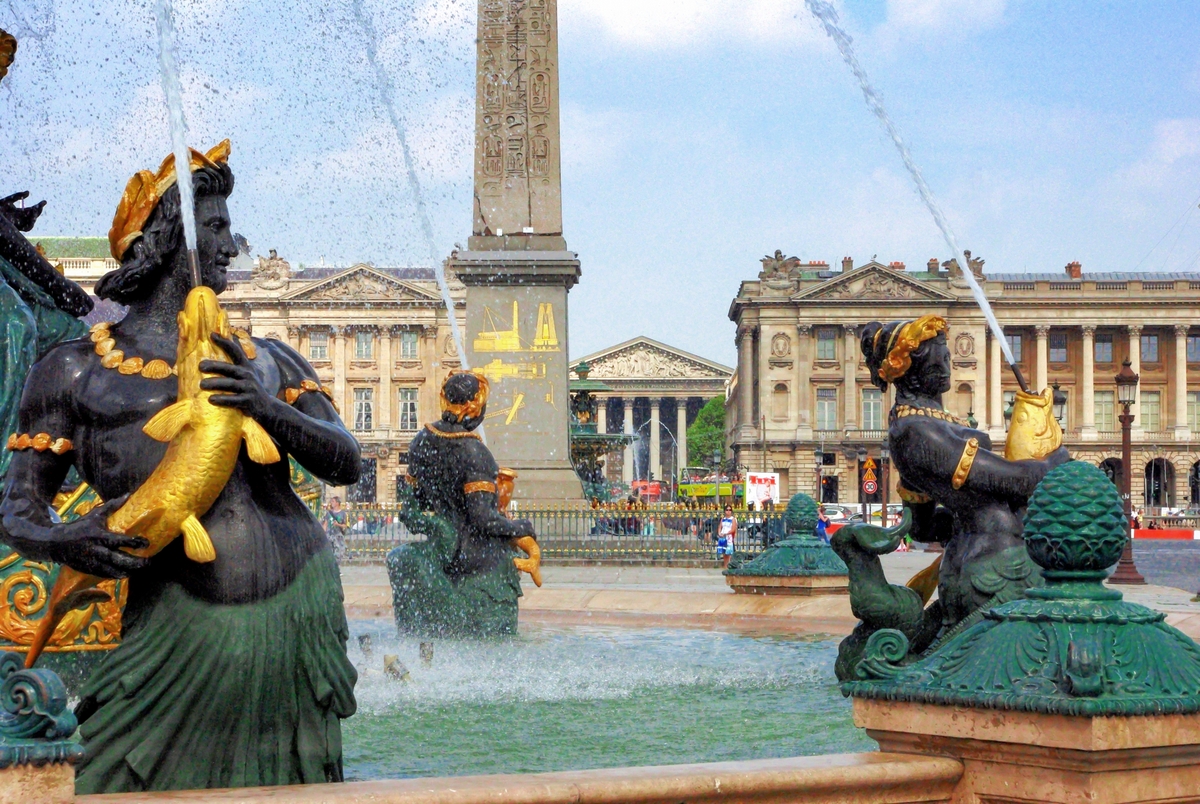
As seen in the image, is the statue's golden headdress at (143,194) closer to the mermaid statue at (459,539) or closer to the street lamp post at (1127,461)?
the mermaid statue at (459,539)

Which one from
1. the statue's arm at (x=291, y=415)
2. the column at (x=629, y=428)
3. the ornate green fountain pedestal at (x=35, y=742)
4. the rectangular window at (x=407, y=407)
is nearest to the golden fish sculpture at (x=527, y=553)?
the statue's arm at (x=291, y=415)

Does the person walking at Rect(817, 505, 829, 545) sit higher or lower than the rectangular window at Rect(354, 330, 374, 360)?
lower

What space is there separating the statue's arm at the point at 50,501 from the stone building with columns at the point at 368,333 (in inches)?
2504

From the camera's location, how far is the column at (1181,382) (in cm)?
8706

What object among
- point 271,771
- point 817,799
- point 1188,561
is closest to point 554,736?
point 271,771

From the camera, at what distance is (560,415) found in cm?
2208

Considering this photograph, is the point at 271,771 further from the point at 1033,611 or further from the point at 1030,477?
the point at 1030,477

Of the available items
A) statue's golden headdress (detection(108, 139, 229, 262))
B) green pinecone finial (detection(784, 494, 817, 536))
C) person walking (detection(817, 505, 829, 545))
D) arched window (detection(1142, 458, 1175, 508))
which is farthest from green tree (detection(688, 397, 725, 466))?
statue's golden headdress (detection(108, 139, 229, 262))

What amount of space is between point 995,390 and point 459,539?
280ft

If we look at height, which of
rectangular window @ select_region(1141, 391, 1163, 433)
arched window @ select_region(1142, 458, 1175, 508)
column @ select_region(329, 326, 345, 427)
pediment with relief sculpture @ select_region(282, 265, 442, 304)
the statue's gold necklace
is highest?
pediment with relief sculpture @ select_region(282, 265, 442, 304)

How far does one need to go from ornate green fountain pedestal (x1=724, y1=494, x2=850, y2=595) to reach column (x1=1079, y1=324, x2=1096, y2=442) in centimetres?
8498

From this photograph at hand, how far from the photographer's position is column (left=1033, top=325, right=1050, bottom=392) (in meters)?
89.4

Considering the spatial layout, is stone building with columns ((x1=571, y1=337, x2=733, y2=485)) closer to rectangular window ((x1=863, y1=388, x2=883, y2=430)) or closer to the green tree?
the green tree

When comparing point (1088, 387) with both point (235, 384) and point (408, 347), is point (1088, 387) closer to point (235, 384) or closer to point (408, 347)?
point (408, 347)
